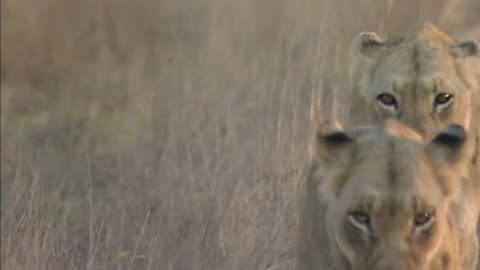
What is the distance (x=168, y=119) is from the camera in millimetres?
10469

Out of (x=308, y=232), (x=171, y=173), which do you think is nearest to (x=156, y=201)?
(x=171, y=173)

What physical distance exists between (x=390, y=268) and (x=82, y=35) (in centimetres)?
899

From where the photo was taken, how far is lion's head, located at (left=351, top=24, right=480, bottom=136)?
22.1ft

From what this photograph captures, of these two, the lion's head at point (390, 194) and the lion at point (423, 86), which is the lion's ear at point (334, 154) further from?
the lion at point (423, 86)

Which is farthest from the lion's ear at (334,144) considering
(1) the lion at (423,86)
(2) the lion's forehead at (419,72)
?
(2) the lion's forehead at (419,72)

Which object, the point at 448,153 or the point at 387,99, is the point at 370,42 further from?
the point at 448,153

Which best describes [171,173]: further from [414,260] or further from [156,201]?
[414,260]

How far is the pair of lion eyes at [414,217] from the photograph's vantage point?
16.6 ft

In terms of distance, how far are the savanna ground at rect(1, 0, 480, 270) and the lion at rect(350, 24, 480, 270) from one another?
0.87 meters

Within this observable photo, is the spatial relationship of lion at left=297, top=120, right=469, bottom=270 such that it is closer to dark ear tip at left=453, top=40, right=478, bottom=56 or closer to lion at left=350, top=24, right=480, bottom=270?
lion at left=350, top=24, right=480, bottom=270

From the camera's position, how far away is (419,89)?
676cm

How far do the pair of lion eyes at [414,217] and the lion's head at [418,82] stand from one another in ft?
4.83

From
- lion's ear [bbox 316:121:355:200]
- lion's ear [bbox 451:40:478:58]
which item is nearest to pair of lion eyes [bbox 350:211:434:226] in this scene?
lion's ear [bbox 316:121:355:200]

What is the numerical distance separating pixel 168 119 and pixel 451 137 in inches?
208
